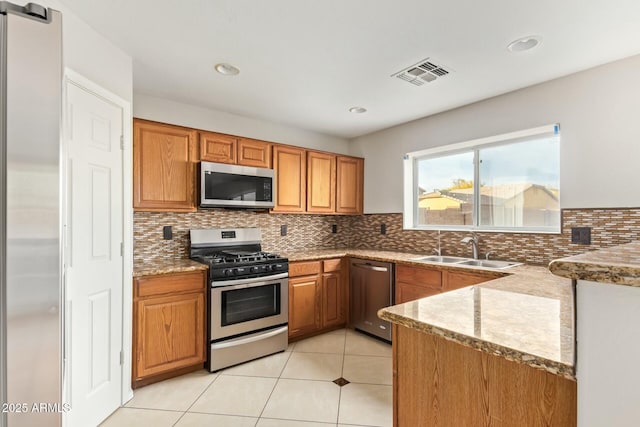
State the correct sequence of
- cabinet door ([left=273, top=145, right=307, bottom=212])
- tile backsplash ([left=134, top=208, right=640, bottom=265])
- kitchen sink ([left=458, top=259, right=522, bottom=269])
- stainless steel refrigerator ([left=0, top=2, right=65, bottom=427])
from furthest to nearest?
1. cabinet door ([left=273, top=145, right=307, bottom=212])
2. kitchen sink ([left=458, top=259, right=522, bottom=269])
3. tile backsplash ([left=134, top=208, right=640, bottom=265])
4. stainless steel refrigerator ([left=0, top=2, right=65, bottom=427])

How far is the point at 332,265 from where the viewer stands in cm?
350

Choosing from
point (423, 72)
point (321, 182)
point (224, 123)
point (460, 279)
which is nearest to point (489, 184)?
point (460, 279)

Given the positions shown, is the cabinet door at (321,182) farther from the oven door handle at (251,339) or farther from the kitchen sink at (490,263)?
the kitchen sink at (490,263)

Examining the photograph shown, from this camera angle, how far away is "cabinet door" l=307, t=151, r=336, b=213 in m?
3.68

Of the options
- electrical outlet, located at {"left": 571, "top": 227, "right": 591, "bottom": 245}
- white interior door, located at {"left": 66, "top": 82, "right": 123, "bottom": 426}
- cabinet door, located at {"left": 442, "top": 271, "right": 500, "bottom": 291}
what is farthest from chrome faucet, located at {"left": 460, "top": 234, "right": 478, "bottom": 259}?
white interior door, located at {"left": 66, "top": 82, "right": 123, "bottom": 426}

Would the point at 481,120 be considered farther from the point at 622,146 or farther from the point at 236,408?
the point at 236,408

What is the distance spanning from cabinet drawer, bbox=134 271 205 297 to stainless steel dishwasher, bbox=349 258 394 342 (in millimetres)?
1749

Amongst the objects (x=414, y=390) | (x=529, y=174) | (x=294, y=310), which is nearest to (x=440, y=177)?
(x=529, y=174)

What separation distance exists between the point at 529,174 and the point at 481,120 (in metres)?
0.70

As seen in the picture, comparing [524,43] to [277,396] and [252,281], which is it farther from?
[277,396]

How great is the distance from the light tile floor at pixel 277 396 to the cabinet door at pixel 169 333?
0.16 meters

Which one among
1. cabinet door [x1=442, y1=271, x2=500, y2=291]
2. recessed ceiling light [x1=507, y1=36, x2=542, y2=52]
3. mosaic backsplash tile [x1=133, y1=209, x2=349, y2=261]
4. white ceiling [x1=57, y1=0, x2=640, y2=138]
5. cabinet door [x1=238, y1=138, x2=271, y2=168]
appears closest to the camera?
white ceiling [x1=57, y1=0, x2=640, y2=138]

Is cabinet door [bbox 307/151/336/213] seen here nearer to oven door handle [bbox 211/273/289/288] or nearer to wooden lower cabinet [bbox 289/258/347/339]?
wooden lower cabinet [bbox 289/258/347/339]

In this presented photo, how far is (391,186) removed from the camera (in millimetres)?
3889
